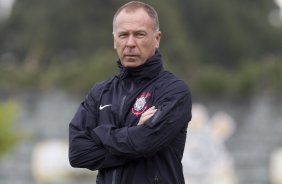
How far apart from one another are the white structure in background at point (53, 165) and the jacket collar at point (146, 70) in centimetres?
651

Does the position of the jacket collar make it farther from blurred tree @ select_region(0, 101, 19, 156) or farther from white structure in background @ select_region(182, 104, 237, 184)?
blurred tree @ select_region(0, 101, 19, 156)

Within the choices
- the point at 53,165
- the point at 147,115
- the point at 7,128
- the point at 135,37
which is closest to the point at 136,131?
the point at 147,115

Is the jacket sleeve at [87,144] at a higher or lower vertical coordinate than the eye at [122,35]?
lower

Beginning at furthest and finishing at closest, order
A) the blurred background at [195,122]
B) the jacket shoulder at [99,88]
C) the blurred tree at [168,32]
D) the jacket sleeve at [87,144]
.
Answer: the blurred tree at [168,32]
the blurred background at [195,122]
the jacket shoulder at [99,88]
the jacket sleeve at [87,144]

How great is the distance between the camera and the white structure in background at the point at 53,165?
1002 centimetres

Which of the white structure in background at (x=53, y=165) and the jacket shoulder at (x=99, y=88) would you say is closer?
the jacket shoulder at (x=99, y=88)

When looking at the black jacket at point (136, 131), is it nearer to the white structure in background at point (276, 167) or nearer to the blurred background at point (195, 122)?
the blurred background at point (195, 122)

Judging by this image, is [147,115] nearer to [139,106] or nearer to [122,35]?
[139,106]

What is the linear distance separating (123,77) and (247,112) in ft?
22.0

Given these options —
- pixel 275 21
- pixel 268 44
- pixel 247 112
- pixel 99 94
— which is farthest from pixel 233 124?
pixel 275 21

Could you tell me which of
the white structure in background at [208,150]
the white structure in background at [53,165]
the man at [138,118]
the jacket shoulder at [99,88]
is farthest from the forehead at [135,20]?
the white structure in background at [53,165]

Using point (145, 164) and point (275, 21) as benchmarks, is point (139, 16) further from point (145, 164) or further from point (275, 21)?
point (275, 21)

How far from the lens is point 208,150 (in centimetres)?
938

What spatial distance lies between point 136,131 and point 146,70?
0.23 m
